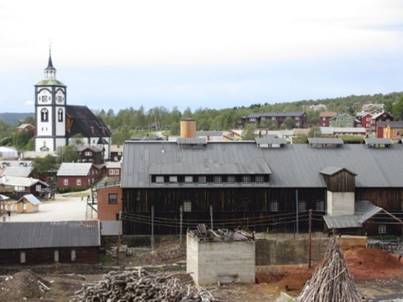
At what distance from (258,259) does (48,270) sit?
12.0 metres

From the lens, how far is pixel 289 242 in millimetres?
41438

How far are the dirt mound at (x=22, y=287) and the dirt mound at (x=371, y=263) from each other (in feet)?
51.9

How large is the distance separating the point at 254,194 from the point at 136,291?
89.1ft

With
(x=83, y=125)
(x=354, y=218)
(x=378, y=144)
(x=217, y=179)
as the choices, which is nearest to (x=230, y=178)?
(x=217, y=179)

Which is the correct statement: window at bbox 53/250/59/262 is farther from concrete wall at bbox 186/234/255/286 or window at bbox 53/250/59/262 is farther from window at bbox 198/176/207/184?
window at bbox 198/176/207/184

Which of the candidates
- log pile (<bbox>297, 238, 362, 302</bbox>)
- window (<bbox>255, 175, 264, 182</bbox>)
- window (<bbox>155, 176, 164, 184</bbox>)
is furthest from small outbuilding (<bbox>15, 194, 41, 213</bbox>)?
log pile (<bbox>297, 238, 362, 302</bbox>)

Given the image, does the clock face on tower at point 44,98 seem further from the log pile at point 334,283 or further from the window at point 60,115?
the log pile at point 334,283

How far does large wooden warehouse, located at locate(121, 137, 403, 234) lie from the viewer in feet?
145

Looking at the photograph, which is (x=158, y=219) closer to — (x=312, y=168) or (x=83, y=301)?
(x=312, y=168)

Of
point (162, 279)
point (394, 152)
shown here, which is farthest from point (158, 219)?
point (162, 279)

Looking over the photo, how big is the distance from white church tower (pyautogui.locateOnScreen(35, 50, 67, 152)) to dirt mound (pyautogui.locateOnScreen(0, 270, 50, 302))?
70.0 meters

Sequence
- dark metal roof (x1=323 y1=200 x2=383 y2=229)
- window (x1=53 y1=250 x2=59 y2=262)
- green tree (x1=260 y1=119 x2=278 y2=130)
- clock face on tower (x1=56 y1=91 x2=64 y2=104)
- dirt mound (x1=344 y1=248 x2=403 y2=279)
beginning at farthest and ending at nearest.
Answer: green tree (x1=260 y1=119 x2=278 y2=130) → clock face on tower (x1=56 y1=91 x2=64 y2=104) → dark metal roof (x1=323 y1=200 x2=383 y2=229) → window (x1=53 y1=250 x2=59 y2=262) → dirt mound (x1=344 y1=248 x2=403 y2=279)

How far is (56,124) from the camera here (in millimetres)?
101812

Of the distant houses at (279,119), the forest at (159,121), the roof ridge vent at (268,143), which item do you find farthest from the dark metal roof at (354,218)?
the distant houses at (279,119)
